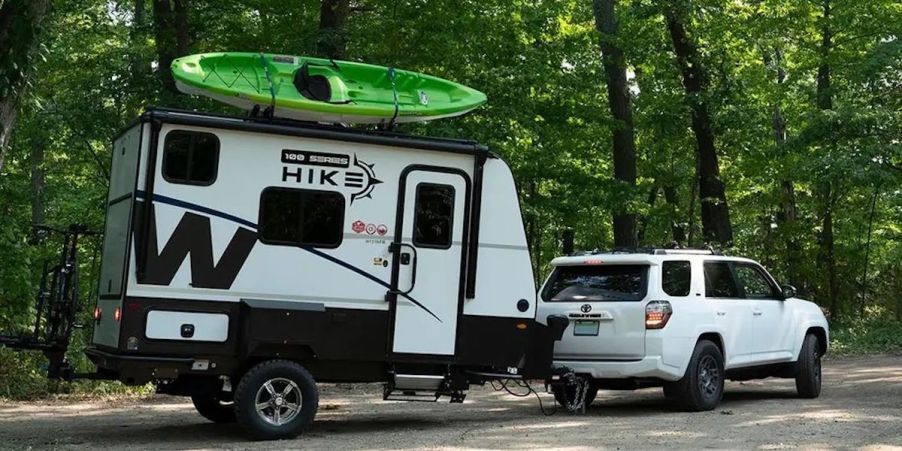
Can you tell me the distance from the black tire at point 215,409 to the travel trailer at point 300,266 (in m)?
0.07

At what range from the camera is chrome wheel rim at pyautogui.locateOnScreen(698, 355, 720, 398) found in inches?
445

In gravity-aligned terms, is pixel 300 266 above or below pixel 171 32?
below

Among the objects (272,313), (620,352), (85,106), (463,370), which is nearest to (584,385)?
(620,352)

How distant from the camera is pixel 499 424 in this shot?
1059 centimetres

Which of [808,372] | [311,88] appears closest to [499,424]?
[311,88]

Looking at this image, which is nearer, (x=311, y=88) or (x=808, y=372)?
(x=311, y=88)

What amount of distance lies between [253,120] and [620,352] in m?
4.53

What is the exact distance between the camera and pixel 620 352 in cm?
1087

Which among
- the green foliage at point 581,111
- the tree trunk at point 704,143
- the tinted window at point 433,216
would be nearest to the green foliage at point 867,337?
the green foliage at point 581,111

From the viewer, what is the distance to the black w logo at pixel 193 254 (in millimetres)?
8773

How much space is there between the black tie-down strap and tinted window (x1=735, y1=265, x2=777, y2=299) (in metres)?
5.37

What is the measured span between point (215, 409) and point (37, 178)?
15383mm

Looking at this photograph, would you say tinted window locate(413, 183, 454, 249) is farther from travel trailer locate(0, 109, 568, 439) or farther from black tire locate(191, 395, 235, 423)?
black tire locate(191, 395, 235, 423)

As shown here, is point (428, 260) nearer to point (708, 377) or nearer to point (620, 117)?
point (708, 377)
